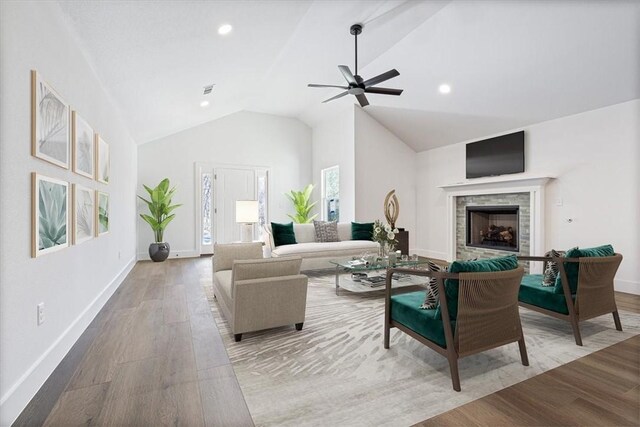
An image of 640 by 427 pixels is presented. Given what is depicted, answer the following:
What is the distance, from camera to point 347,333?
279 centimetres

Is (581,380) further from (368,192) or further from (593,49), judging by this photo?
(368,192)

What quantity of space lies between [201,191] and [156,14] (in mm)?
5273

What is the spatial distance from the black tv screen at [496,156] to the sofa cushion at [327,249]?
2533mm

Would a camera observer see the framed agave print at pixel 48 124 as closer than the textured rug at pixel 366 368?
No

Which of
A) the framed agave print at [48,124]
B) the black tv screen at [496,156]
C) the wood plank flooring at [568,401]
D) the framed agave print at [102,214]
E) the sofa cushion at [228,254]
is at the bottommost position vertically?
the wood plank flooring at [568,401]

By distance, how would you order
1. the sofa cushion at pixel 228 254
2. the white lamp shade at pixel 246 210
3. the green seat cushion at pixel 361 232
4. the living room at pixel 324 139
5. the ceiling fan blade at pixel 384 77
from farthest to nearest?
the green seat cushion at pixel 361 232
the white lamp shade at pixel 246 210
the sofa cushion at pixel 228 254
the ceiling fan blade at pixel 384 77
the living room at pixel 324 139

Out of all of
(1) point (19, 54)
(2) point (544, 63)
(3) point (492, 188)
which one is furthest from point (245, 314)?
(3) point (492, 188)

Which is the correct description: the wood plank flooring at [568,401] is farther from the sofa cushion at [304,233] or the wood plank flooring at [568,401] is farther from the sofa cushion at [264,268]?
the sofa cushion at [304,233]

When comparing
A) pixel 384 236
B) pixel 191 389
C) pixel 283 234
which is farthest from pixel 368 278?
pixel 191 389

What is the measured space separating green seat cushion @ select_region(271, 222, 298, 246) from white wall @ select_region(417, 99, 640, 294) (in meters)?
4.24

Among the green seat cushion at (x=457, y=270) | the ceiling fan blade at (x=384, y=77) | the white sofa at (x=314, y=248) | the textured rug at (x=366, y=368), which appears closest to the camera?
the textured rug at (x=366, y=368)

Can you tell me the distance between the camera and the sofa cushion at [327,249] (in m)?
5.07

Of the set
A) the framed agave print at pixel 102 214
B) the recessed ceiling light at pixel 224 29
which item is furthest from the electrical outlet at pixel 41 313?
the recessed ceiling light at pixel 224 29

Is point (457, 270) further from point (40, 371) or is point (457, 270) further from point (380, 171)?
point (380, 171)
